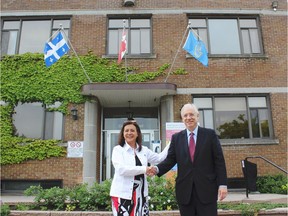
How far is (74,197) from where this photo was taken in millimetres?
6621

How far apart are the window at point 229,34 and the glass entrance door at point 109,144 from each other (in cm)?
470

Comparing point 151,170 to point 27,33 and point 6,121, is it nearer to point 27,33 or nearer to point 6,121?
point 6,121

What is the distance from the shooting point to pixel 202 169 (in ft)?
11.6

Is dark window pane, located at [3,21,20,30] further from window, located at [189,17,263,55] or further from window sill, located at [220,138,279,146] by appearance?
window sill, located at [220,138,279,146]

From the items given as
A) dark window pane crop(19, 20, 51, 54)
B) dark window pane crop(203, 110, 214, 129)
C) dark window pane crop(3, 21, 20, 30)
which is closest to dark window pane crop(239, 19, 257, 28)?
dark window pane crop(203, 110, 214, 129)

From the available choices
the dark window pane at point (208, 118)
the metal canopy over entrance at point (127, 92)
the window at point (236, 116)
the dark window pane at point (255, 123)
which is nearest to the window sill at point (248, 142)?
the window at point (236, 116)

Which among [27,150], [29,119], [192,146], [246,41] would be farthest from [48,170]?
[246,41]

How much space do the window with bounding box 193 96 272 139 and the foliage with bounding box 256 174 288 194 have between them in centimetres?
183

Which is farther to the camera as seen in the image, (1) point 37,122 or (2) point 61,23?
(2) point 61,23

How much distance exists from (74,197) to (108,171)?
5929mm

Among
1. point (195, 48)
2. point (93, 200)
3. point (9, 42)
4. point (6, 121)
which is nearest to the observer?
point (93, 200)

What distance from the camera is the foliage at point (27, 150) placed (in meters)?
11.4

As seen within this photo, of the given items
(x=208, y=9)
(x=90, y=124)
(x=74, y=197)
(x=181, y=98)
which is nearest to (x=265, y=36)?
(x=208, y=9)

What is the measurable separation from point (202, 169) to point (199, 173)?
0.06 m
